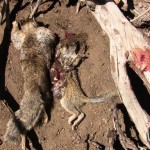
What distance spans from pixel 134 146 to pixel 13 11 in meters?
3.44

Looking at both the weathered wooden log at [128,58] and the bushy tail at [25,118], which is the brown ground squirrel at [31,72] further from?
the weathered wooden log at [128,58]

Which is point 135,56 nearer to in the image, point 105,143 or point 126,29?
point 126,29

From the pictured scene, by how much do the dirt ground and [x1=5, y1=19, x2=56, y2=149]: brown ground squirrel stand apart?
20 centimetres

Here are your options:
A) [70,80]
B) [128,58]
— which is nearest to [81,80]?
[70,80]

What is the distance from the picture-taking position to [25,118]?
7.59 meters

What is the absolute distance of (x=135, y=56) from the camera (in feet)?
24.3

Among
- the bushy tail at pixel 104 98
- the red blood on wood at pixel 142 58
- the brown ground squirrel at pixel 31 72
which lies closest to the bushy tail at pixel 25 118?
the brown ground squirrel at pixel 31 72

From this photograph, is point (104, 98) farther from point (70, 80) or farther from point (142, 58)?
point (142, 58)

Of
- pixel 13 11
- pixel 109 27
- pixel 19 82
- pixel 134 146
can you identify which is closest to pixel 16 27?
pixel 13 11

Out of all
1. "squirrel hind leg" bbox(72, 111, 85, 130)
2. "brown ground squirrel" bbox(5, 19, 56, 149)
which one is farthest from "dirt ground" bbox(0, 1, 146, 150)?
"brown ground squirrel" bbox(5, 19, 56, 149)

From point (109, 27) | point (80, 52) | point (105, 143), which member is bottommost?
point (105, 143)

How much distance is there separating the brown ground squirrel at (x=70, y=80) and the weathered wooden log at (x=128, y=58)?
0.67 m

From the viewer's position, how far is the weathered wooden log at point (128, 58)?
7.04 metres

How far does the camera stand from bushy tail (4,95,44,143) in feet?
24.5
